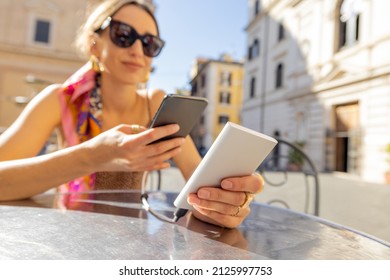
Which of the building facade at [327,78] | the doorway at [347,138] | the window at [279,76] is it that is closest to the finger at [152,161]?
the building facade at [327,78]

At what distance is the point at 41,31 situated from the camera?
896 centimetres

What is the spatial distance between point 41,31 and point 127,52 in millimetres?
9817

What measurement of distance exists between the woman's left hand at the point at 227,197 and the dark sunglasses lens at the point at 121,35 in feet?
1.67

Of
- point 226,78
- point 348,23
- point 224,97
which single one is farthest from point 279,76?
point 226,78

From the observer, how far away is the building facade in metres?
5.54

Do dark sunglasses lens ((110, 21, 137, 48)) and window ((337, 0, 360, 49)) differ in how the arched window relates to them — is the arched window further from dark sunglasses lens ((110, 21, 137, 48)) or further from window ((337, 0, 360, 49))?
dark sunglasses lens ((110, 21, 137, 48))

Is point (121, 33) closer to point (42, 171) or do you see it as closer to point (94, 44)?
point (94, 44)

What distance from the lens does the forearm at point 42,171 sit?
1.63 ft

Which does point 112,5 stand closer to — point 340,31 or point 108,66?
point 108,66

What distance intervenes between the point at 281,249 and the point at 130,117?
0.60m

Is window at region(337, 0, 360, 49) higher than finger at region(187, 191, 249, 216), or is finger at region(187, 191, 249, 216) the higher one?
window at region(337, 0, 360, 49)

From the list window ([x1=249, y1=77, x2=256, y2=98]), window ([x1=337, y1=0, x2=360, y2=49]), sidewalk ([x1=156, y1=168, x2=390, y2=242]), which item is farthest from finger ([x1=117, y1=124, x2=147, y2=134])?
window ([x1=249, y1=77, x2=256, y2=98])

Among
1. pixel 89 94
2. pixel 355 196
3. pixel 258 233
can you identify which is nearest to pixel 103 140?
pixel 258 233

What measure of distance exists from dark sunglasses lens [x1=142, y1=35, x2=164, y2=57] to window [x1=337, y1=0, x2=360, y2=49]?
6552 millimetres
